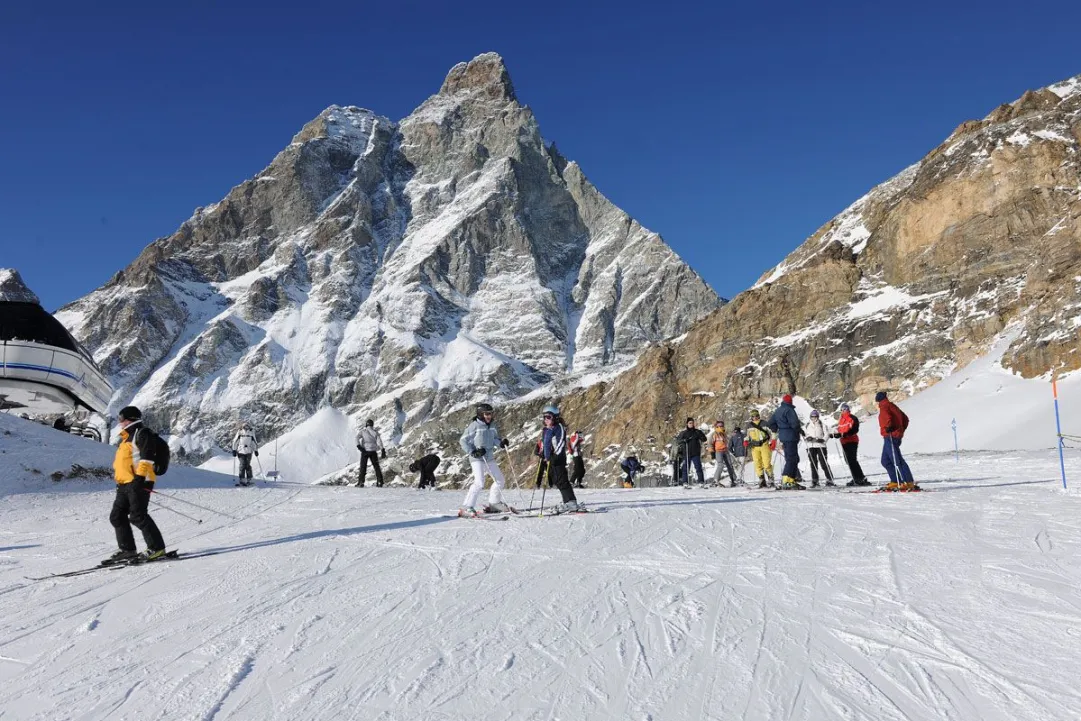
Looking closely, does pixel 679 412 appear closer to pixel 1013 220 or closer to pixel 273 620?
pixel 1013 220

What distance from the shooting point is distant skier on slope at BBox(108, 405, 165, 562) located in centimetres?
780

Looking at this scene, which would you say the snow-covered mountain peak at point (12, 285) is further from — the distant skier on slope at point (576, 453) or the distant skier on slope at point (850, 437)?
the distant skier on slope at point (850, 437)

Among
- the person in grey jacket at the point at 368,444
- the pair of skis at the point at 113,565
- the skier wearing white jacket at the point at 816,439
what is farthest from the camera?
the person in grey jacket at the point at 368,444

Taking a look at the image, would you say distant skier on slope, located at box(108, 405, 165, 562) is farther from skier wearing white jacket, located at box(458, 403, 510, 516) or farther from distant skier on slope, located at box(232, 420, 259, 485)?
distant skier on slope, located at box(232, 420, 259, 485)

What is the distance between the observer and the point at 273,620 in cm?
515

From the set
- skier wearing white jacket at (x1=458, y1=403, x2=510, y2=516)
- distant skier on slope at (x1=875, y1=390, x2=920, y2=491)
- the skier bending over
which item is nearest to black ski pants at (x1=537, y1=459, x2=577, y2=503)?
the skier bending over

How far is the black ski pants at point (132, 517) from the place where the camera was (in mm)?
7789

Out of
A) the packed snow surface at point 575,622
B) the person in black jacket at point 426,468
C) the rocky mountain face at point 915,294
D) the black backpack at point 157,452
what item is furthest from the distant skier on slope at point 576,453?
the rocky mountain face at point 915,294

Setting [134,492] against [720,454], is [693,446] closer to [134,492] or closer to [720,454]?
[720,454]

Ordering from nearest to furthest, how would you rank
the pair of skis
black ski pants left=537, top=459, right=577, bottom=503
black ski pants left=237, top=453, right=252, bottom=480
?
the pair of skis < black ski pants left=537, top=459, right=577, bottom=503 < black ski pants left=237, top=453, right=252, bottom=480

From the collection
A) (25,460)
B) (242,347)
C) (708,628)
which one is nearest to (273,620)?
(708,628)

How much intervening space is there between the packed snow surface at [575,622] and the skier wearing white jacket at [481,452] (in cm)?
136

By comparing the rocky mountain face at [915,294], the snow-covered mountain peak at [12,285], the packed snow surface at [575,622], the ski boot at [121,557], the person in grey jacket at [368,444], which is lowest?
the packed snow surface at [575,622]

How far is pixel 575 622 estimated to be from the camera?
4941mm
